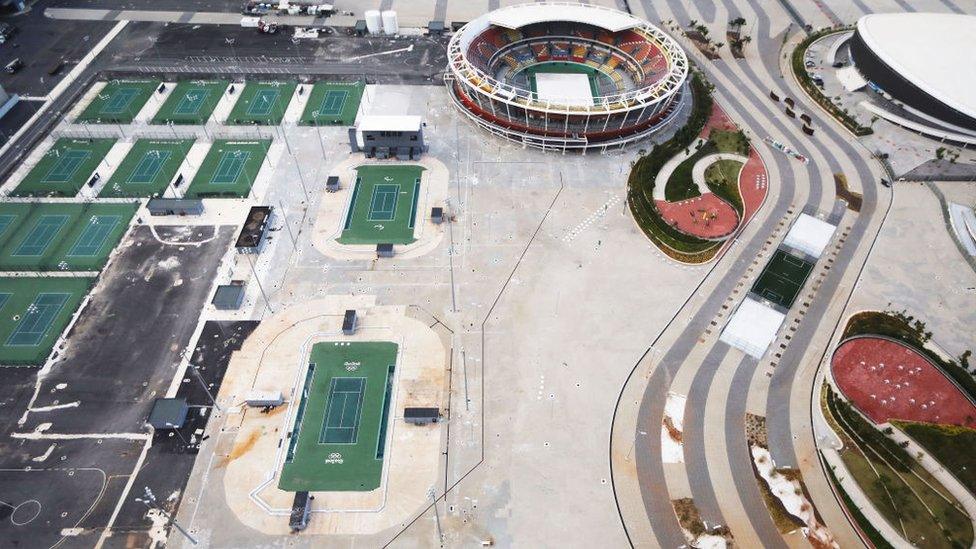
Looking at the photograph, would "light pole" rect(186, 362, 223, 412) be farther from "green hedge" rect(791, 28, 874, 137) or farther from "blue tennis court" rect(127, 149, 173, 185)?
"green hedge" rect(791, 28, 874, 137)

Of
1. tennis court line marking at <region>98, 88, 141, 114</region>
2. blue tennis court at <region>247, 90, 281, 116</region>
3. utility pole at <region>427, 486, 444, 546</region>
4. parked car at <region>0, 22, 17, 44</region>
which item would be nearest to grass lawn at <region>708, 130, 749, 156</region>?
utility pole at <region>427, 486, 444, 546</region>

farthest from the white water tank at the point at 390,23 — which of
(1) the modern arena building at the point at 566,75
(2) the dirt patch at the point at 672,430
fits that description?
(2) the dirt patch at the point at 672,430

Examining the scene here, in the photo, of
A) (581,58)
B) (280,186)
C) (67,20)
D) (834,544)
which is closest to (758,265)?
(834,544)

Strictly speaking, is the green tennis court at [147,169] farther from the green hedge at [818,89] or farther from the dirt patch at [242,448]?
the green hedge at [818,89]

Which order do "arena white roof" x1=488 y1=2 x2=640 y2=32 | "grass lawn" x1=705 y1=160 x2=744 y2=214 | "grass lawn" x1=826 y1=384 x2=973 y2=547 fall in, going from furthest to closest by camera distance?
"arena white roof" x1=488 y1=2 x2=640 y2=32 < "grass lawn" x1=705 y1=160 x2=744 y2=214 < "grass lawn" x1=826 y1=384 x2=973 y2=547

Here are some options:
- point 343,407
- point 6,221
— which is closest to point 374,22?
point 6,221

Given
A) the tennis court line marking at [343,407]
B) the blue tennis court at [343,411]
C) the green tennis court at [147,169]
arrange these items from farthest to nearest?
the green tennis court at [147,169] < the blue tennis court at [343,411] < the tennis court line marking at [343,407]

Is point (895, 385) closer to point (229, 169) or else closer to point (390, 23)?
point (229, 169)
